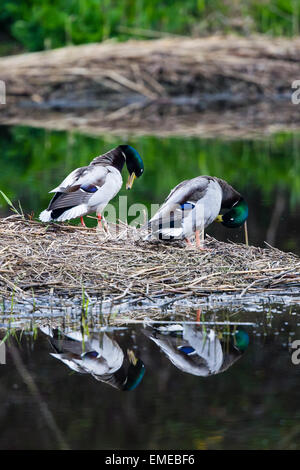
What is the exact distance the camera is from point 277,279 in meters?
5.83

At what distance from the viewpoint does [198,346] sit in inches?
190

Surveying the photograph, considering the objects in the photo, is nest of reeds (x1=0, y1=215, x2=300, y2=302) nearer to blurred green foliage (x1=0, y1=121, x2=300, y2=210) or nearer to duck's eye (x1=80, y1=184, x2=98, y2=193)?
duck's eye (x1=80, y1=184, x2=98, y2=193)

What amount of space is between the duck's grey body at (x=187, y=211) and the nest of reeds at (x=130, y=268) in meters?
Result: 0.12

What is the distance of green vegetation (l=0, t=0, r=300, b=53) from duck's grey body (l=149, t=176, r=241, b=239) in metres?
12.2

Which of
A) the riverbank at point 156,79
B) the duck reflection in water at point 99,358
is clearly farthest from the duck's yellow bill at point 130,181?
the riverbank at point 156,79

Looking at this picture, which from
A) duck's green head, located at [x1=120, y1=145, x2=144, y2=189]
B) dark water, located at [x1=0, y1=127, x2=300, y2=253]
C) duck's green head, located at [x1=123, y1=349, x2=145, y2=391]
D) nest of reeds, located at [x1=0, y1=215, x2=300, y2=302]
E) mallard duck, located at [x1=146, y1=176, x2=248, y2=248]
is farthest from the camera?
dark water, located at [x1=0, y1=127, x2=300, y2=253]

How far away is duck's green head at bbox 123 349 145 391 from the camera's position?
4.23 metres

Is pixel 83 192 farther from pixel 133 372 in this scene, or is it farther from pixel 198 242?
pixel 133 372

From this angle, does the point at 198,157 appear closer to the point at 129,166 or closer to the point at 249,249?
the point at 129,166

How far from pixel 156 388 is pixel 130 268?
1.78 m

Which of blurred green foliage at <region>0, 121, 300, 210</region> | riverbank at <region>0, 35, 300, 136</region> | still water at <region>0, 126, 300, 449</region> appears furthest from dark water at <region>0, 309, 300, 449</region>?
riverbank at <region>0, 35, 300, 136</region>

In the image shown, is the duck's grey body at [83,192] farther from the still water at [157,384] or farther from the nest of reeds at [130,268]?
the still water at [157,384]

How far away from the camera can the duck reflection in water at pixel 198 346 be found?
4512 mm

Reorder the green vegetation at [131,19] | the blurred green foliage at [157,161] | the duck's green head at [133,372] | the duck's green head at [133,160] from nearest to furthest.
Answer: the duck's green head at [133,372], the duck's green head at [133,160], the blurred green foliage at [157,161], the green vegetation at [131,19]
